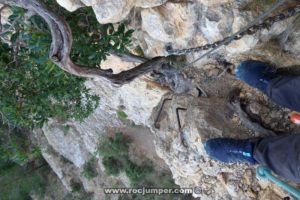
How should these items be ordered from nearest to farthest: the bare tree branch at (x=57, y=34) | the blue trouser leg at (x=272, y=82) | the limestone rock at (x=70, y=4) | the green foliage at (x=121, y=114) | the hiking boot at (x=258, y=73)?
the bare tree branch at (x=57, y=34)
the limestone rock at (x=70, y=4)
the blue trouser leg at (x=272, y=82)
the hiking boot at (x=258, y=73)
the green foliage at (x=121, y=114)

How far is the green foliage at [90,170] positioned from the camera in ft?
35.3

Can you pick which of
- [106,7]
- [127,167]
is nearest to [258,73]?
[106,7]

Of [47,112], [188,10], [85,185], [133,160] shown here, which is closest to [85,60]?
[47,112]

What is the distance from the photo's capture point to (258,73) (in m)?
4.74

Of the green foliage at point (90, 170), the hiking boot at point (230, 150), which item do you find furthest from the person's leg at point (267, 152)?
the green foliage at point (90, 170)

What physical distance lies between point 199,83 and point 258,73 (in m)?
1.27

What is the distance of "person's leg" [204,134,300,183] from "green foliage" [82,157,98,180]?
619 cm

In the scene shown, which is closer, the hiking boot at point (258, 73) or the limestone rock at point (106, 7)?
the limestone rock at point (106, 7)

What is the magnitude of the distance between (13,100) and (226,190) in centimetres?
360

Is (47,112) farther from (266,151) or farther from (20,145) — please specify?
(266,151)

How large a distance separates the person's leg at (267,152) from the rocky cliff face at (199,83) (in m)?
0.37

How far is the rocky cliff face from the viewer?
3900 mm

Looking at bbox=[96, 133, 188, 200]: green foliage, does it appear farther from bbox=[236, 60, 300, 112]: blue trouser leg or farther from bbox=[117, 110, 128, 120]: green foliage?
bbox=[236, 60, 300, 112]: blue trouser leg

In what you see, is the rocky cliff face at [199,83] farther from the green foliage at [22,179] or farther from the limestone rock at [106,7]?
the green foliage at [22,179]
